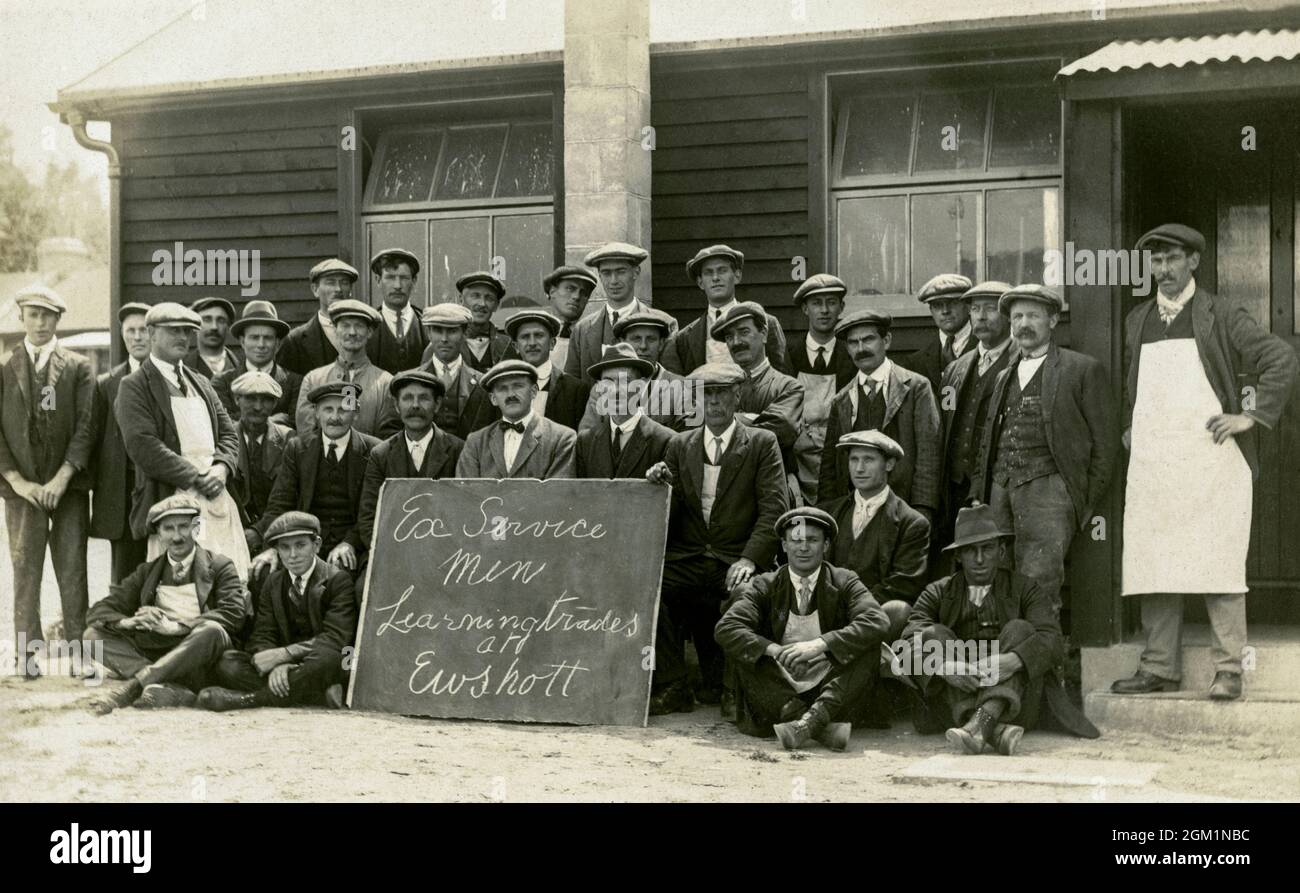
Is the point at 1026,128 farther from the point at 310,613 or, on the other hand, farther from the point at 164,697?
the point at 164,697

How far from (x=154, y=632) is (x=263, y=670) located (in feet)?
2.01

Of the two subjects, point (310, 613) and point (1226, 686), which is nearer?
point (1226, 686)

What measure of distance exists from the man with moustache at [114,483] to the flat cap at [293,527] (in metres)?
1.42

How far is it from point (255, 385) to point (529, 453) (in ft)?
6.13

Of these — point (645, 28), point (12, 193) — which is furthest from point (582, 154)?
point (12, 193)

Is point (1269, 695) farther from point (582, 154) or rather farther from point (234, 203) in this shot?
point (234, 203)

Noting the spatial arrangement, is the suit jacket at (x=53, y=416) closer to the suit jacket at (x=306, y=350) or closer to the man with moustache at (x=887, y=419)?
the suit jacket at (x=306, y=350)

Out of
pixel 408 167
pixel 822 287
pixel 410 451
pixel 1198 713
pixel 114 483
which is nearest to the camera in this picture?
pixel 1198 713

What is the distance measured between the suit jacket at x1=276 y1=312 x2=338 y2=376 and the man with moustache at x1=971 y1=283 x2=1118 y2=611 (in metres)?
4.10

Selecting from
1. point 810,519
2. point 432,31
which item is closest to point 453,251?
point 432,31

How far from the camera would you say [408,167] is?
10945 millimetres

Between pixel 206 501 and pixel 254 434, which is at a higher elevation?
pixel 254 434

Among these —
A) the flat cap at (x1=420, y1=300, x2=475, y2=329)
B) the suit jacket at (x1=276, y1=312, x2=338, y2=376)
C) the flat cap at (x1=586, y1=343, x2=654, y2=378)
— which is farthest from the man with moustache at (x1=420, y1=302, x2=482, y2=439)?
the suit jacket at (x1=276, y1=312, x2=338, y2=376)

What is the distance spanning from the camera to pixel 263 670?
24.5ft
